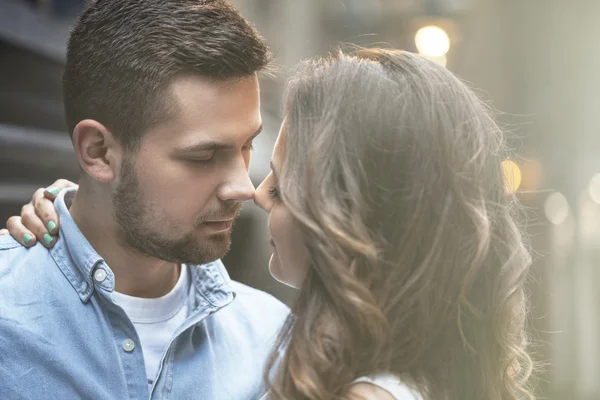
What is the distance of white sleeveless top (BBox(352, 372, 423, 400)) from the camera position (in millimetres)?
1703

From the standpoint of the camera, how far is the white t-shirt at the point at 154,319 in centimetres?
238

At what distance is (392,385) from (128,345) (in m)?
0.89

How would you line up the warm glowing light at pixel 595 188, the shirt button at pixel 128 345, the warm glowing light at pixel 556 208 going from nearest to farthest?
the shirt button at pixel 128 345, the warm glowing light at pixel 556 208, the warm glowing light at pixel 595 188

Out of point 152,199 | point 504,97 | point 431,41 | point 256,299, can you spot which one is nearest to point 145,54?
point 152,199

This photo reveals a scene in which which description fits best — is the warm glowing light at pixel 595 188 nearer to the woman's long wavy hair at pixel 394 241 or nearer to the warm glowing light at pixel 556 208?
the warm glowing light at pixel 556 208

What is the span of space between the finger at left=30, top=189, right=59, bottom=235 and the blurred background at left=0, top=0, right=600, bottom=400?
1.62m

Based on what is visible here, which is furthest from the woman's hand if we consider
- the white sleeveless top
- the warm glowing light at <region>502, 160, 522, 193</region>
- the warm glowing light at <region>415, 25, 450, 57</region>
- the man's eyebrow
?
the warm glowing light at <region>415, 25, 450, 57</region>

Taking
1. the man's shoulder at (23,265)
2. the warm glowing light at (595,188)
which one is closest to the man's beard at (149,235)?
the man's shoulder at (23,265)

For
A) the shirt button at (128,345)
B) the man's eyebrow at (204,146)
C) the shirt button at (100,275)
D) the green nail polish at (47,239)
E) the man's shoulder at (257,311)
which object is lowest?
the man's shoulder at (257,311)

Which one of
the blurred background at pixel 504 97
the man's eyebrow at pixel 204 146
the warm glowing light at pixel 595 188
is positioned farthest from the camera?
the warm glowing light at pixel 595 188

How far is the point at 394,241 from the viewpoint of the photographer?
6.07 feet

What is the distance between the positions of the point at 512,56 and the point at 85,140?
9.10 metres

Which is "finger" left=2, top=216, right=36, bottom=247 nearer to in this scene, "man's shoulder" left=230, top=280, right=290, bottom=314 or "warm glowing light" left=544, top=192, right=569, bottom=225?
"man's shoulder" left=230, top=280, right=290, bottom=314

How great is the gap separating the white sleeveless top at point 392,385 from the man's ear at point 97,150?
3.81ft
